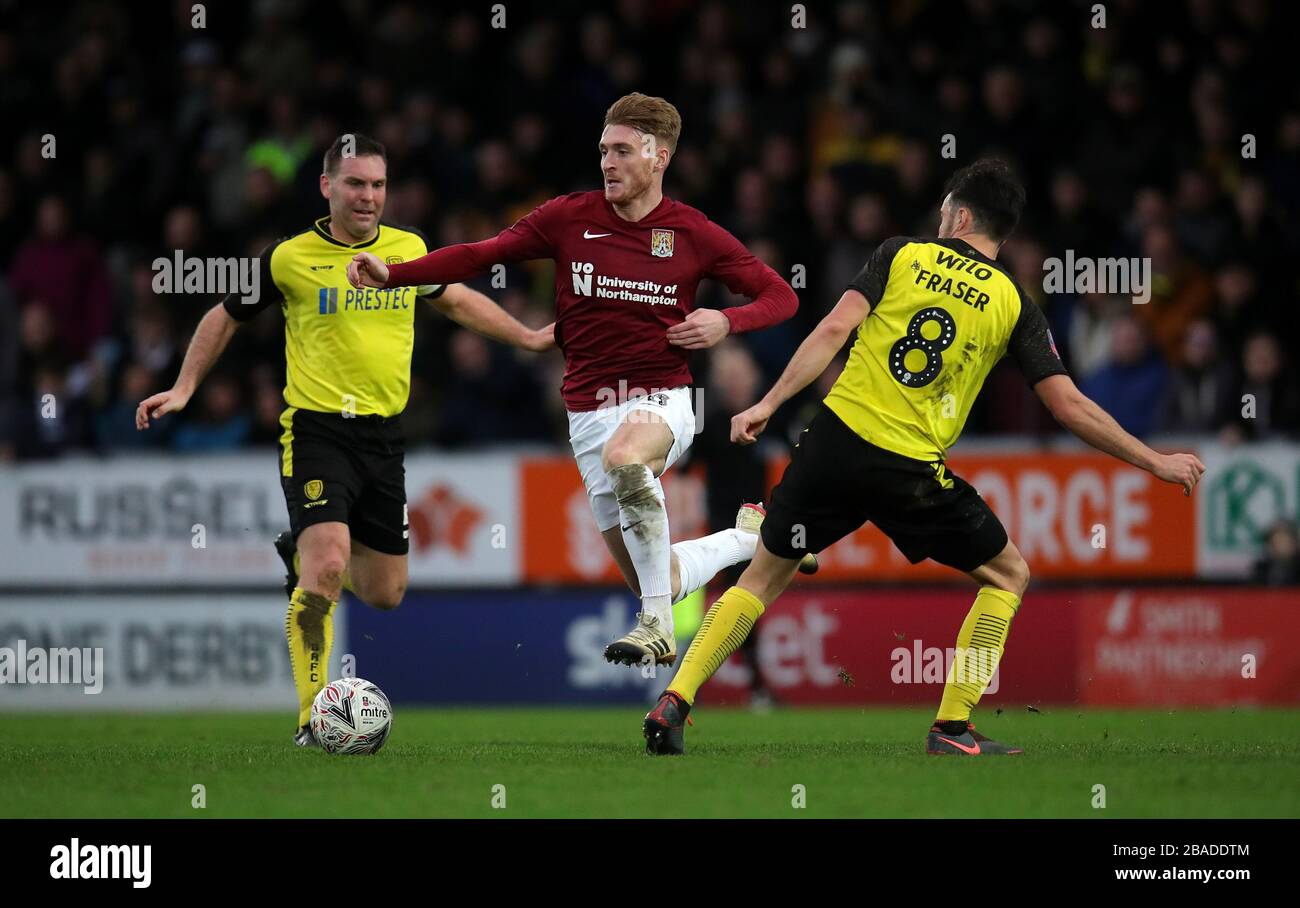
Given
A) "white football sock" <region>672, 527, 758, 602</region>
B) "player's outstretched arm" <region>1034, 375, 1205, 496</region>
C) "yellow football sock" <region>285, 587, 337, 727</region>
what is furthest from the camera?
"white football sock" <region>672, 527, 758, 602</region>

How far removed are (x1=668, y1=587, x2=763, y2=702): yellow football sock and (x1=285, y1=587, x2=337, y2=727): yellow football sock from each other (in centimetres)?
170

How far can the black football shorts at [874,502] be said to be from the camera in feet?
25.8

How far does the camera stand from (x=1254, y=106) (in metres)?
15.2

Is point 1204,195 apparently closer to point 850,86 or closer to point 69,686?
point 850,86

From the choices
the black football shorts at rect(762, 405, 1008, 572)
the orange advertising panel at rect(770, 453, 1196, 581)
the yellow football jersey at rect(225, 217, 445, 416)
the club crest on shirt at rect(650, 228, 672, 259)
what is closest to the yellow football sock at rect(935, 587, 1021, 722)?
the black football shorts at rect(762, 405, 1008, 572)

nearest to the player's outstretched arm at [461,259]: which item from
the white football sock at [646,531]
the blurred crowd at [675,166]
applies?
the white football sock at [646,531]

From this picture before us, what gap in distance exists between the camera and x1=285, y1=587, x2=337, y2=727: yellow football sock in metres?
8.64

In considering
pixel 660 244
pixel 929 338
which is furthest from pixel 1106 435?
pixel 660 244

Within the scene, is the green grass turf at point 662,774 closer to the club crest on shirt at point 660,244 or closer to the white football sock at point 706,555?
the white football sock at point 706,555

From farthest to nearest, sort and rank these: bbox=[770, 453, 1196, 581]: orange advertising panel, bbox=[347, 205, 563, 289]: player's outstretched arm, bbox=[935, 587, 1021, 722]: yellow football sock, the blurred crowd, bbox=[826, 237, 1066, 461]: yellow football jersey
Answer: the blurred crowd, bbox=[770, 453, 1196, 581]: orange advertising panel, bbox=[347, 205, 563, 289]: player's outstretched arm, bbox=[935, 587, 1021, 722]: yellow football sock, bbox=[826, 237, 1066, 461]: yellow football jersey

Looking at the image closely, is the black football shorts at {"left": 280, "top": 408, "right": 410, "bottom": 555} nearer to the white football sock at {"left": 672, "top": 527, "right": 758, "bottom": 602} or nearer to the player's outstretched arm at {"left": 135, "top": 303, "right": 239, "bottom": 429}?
the player's outstretched arm at {"left": 135, "top": 303, "right": 239, "bottom": 429}

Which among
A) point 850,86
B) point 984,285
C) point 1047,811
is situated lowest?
point 1047,811

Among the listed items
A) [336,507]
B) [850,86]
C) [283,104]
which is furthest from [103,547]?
[850,86]

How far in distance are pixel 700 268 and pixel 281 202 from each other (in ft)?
25.3
